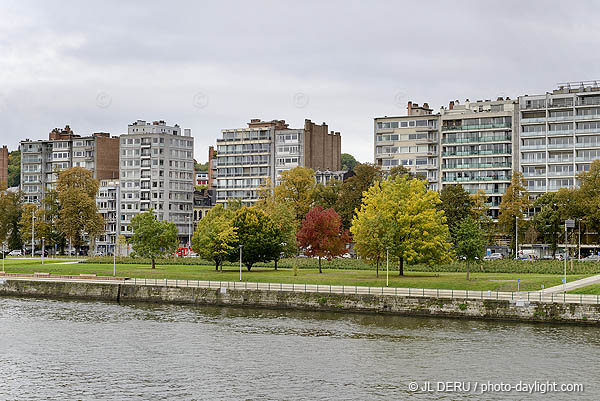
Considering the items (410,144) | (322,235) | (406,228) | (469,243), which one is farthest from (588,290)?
(410,144)

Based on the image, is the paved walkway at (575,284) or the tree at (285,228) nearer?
the paved walkway at (575,284)

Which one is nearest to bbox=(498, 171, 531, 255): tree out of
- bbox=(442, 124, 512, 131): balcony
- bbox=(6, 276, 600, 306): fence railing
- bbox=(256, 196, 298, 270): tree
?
bbox=(442, 124, 512, 131): balcony

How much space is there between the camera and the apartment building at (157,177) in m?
187

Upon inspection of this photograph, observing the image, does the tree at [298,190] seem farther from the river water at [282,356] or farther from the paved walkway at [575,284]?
the river water at [282,356]

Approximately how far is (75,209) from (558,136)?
8892cm

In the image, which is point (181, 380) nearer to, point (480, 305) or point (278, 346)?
point (278, 346)

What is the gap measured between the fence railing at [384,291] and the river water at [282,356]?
140 inches

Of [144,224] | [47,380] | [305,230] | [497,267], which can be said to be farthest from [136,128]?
[47,380]

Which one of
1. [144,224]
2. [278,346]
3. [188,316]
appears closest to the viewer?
[278,346]

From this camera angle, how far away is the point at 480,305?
7381 centimetres

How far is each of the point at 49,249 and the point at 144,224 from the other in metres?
71.5

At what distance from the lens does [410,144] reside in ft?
545

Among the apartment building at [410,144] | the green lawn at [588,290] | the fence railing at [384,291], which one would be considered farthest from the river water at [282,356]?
the apartment building at [410,144]

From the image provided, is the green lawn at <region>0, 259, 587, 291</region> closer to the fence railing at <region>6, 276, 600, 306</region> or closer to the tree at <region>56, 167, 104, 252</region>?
the fence railing at <region>6, 276, 600, 306</region>
